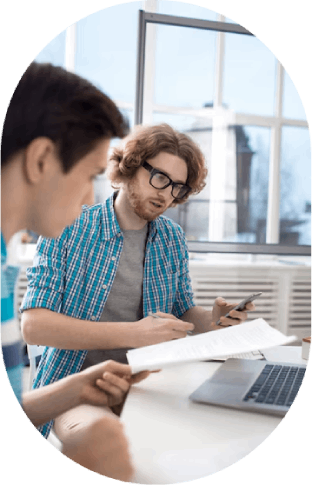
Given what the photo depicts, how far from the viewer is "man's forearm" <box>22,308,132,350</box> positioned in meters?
0.53

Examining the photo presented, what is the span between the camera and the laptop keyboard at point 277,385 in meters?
0.52

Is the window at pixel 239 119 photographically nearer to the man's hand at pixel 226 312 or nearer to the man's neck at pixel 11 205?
the man's hand at pixel 226 312

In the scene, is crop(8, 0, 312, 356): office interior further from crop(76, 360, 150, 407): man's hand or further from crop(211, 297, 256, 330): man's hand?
crop(76, 360, 150, 407): man's hand

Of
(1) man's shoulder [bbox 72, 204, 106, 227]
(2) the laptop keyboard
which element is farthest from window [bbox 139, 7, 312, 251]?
(2) the laptop keyboard

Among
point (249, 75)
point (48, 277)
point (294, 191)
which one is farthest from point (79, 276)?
point (249, 75)

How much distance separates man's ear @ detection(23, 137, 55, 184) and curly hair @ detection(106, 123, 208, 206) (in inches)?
4.1

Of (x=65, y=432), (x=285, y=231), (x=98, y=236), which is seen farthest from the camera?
(x=285, y=231)

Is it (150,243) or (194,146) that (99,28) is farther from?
(150,243)

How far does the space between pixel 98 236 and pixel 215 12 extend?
428 mm

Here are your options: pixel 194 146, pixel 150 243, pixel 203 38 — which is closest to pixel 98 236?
pixel 150 243

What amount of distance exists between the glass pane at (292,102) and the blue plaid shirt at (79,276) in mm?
328

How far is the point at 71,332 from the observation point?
0.53 meters

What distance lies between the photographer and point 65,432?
18.7 inches

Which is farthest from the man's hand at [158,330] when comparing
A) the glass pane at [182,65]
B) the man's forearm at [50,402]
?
the glass pane at [182,65]
